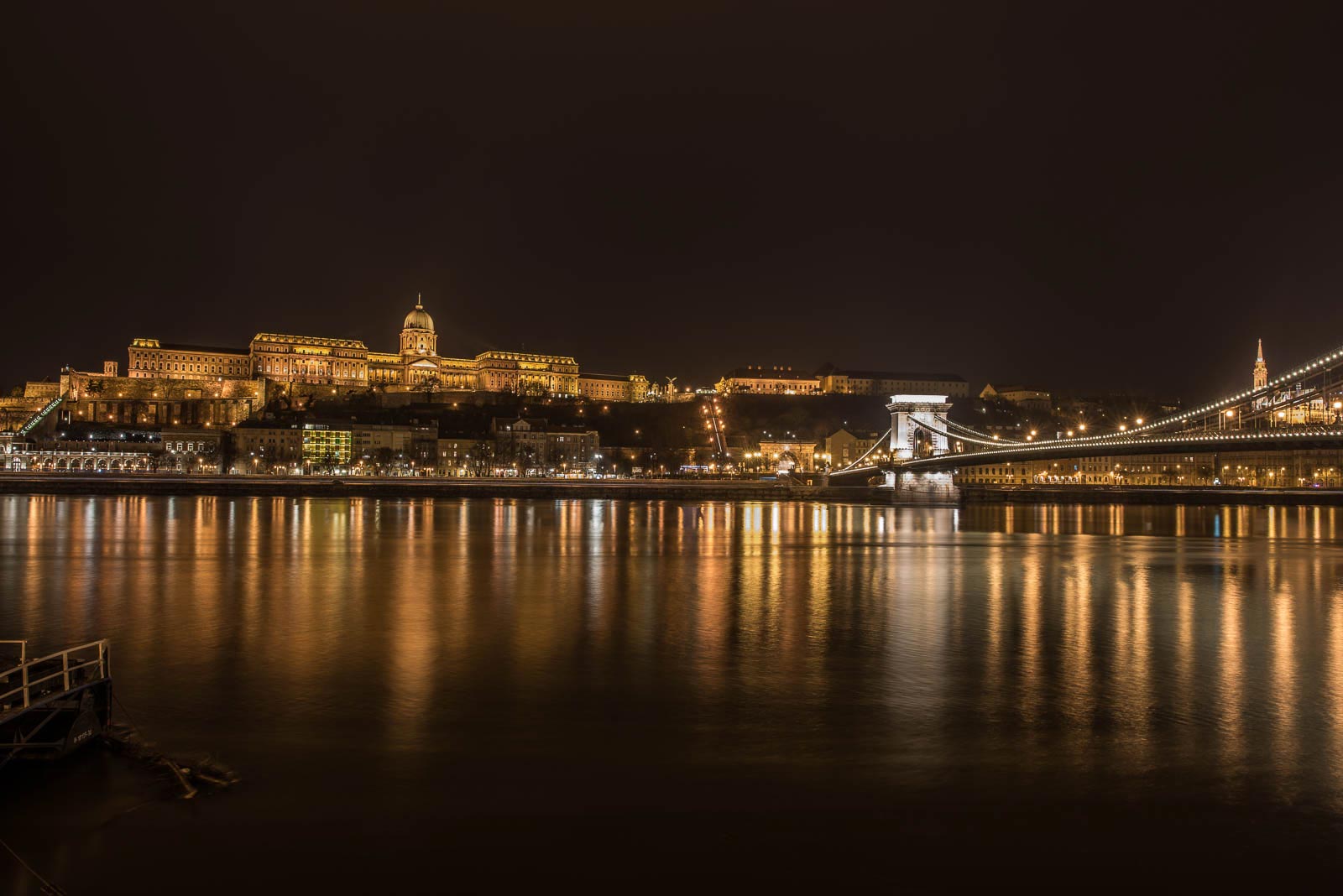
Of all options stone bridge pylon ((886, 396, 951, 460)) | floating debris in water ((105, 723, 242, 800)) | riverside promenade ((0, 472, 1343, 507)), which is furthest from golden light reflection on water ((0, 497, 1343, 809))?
stone bridge pylon ((886, 396, 951, 460))

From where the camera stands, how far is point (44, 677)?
704cm

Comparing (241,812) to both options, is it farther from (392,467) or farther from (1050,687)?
(392,467)

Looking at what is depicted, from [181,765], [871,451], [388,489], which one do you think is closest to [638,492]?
[388,489]

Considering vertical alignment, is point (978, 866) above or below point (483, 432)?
below

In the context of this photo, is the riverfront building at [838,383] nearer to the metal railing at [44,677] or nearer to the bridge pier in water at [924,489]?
the bridge pier in water at [924,489]

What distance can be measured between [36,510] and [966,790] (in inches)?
1800

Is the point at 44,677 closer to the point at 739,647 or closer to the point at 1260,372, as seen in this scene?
the point at 739,647

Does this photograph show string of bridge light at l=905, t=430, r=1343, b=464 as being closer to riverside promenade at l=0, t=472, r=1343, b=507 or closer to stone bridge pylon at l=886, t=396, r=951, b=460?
riverside promenade at l=0, t=472, r=1343, b=507

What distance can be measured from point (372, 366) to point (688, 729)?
12008cm

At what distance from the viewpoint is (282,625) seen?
555 inches

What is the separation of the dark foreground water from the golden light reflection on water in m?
0.07

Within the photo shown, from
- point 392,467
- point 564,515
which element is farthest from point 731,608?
point 392,467

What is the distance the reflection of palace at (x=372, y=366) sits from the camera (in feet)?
376

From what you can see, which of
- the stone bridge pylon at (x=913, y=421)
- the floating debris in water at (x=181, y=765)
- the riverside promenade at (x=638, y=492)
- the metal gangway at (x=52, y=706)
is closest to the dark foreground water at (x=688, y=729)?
the floating debris in water at (x=181, y=765)
